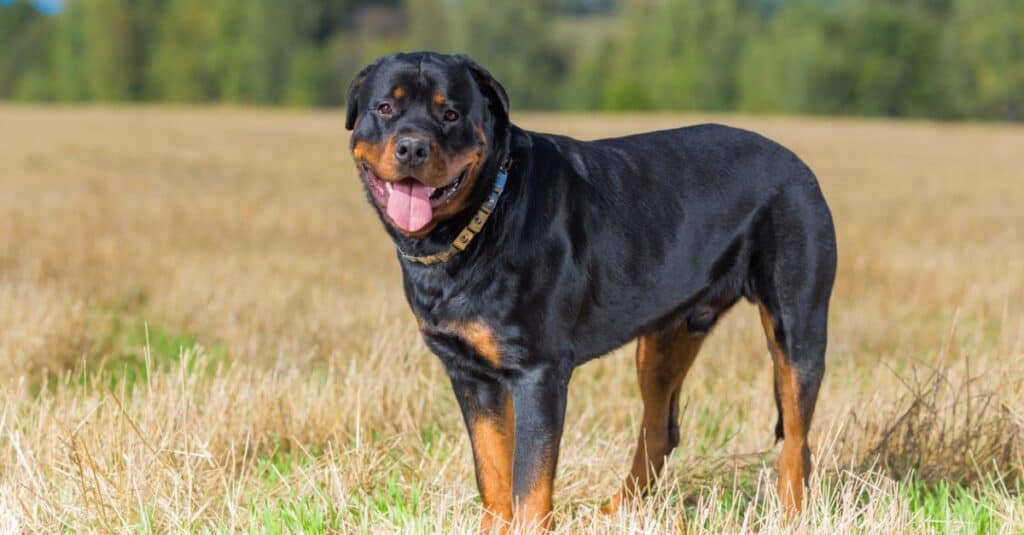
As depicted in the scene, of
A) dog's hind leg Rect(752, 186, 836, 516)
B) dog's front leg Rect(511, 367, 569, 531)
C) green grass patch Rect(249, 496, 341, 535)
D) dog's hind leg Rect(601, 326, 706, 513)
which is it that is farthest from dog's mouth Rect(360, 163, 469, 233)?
dog's hind leg Rect(752, 186, 836, 516)

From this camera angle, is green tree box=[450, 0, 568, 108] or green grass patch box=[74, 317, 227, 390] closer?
green grass patch box=[74, 317, 227, 390]

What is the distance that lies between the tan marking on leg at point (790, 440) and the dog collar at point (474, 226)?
1.30 m

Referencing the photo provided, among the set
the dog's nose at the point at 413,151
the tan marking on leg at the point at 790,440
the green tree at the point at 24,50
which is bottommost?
the green tree at the point at 24,50

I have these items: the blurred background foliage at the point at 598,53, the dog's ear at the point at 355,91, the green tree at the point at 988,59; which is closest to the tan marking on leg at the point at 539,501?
the dog's ear at the point at 355,91

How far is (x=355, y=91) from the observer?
152 inches

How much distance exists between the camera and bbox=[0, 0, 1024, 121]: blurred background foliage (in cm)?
6619

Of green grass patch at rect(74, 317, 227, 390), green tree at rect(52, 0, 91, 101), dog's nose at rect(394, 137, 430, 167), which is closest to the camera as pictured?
dog's nose at rect(394, 137, 430, 167)

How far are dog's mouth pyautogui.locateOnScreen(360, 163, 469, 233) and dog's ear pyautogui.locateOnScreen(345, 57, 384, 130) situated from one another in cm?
39

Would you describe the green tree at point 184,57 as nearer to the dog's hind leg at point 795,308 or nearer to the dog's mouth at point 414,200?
the dog's hind leg at point 795,308

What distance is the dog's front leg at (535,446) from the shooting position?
12.2ft

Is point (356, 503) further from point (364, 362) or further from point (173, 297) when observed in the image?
point (173, 297)

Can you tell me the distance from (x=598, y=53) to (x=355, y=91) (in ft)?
254

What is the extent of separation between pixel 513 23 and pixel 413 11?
15831mm

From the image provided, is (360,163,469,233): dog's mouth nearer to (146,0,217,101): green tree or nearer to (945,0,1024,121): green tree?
(945,0,1024,121): green tree
